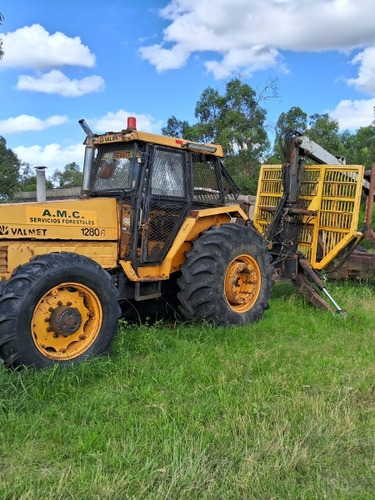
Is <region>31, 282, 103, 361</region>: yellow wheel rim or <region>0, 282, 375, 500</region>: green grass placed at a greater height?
<region>31, 282, 103, 361</region>: yellow wheel rim

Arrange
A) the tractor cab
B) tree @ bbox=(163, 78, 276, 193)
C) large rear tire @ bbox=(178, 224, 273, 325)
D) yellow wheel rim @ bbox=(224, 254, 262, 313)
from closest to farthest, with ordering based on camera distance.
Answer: the tractor cab, large rear tire @ bbox=(178, 224, 273, 325), yellow wheel rim @ bbox=(224, 254, 262, 313), tree @ bbox=(163, 78, 276, 193)

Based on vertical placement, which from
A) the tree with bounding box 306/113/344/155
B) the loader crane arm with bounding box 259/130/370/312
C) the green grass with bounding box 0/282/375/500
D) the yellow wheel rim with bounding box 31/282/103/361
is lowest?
the green grass with bounding box 0/282/375/500

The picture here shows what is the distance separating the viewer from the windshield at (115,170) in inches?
228

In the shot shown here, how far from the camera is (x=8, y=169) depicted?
103ft

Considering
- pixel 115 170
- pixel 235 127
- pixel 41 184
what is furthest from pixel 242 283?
pixel 235 127

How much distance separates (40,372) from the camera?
13.7 feet

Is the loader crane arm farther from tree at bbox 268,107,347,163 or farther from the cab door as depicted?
tree at bbox 268,107,347,163

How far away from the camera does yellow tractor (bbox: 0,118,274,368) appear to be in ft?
14.8

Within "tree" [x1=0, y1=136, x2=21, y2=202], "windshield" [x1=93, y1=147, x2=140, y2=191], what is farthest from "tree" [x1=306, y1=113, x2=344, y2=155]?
"windshield" [x1=93, y1=147, x2=140, y2=191]

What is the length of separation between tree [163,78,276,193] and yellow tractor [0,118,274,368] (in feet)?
49.1

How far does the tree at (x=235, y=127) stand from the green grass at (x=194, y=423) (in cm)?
1666

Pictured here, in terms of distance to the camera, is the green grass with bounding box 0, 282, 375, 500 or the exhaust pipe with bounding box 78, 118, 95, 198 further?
the exhaust pipe with bounding box 78, 118, 95, 198

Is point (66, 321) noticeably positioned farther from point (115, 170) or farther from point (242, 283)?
point (242, 283)

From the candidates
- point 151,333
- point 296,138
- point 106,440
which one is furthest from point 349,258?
A: point 106,440
